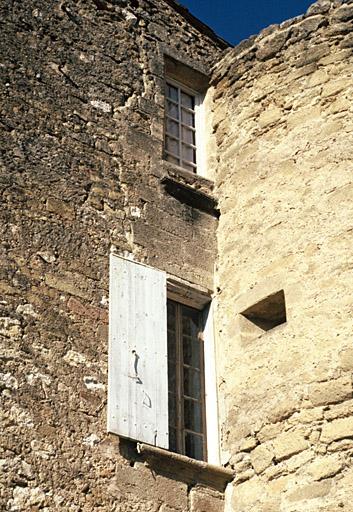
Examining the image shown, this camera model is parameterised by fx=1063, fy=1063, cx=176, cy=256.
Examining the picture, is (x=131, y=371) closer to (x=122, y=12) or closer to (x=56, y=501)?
(x=56, y=501)

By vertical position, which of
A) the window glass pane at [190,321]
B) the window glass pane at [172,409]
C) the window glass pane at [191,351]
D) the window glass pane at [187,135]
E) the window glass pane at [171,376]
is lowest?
the window glass pane at [172,409]

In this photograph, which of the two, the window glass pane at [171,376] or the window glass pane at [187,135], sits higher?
the window glass pane at [187,135]

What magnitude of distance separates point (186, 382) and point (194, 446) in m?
0.49

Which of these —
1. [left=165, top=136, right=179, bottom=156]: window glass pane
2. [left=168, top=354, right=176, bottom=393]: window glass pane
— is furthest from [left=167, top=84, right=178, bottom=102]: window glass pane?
[left=168, top=354, right=176, bottom=393]: window glass pane

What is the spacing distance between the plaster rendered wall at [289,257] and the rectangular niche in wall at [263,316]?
31mm

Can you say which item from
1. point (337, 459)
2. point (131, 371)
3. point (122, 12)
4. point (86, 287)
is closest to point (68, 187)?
point (86, 287)

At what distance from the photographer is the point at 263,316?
25.9 feet

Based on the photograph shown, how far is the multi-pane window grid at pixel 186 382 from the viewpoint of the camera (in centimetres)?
755

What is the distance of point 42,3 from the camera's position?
853 cm

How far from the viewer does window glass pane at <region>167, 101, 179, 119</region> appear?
9117mm

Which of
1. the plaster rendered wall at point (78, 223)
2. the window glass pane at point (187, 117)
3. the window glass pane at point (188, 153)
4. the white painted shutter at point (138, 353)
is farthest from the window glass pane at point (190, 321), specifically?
the window glass pane at point (187, 117)

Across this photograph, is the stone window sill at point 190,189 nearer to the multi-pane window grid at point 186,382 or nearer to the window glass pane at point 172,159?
the window glass pane at point 172,159

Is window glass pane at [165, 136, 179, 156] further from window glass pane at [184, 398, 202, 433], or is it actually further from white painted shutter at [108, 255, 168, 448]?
window glass pane at [184, 398, 202, 433]

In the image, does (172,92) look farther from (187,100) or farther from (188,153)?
(188,153)
